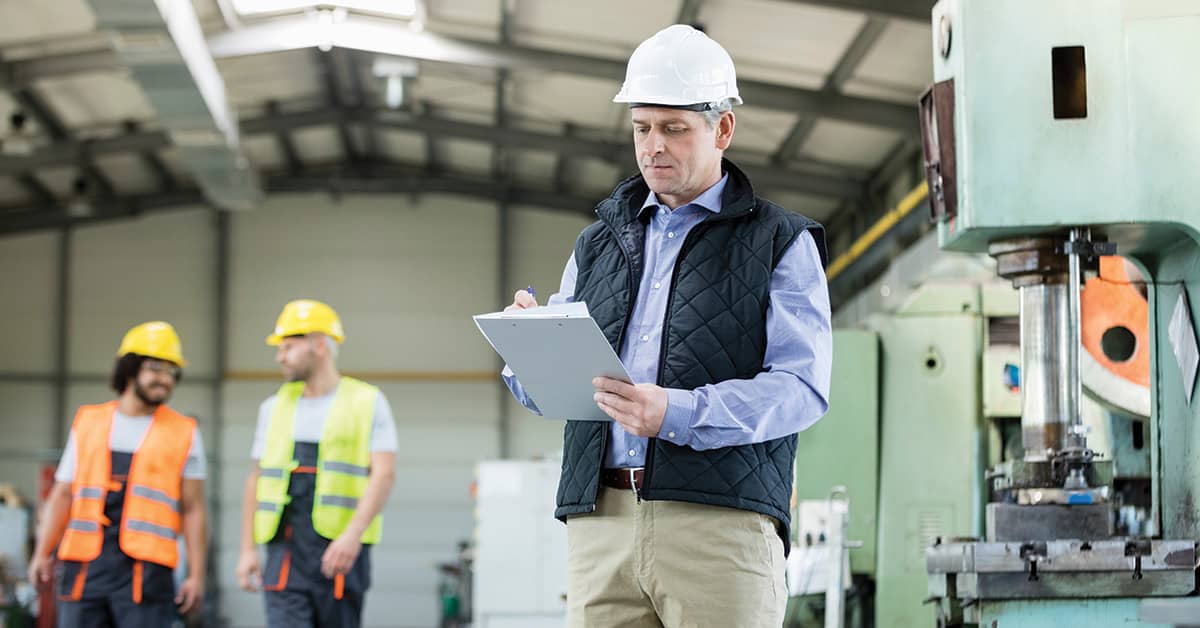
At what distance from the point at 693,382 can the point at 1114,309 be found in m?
2.09

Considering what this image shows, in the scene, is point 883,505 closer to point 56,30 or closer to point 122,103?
point 56,30

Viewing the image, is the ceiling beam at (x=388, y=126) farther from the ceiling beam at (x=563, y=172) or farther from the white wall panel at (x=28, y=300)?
the white wall panel at (x=28, y=300)

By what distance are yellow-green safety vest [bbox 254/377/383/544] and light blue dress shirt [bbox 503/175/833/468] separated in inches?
99.9

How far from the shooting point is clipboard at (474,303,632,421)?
2.10 metres

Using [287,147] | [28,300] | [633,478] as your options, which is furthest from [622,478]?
[28,300]

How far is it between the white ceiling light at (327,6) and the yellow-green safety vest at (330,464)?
6.93 m

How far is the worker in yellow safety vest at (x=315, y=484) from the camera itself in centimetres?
475

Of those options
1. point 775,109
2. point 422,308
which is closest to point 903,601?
point 775,109

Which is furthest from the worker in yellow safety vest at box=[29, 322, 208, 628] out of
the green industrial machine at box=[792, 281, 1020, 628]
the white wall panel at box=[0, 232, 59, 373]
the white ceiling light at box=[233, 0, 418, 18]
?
the white wall panel at box=[0, 232, 59, 373]

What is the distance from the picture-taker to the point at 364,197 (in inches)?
698

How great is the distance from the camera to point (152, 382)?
17.2 feet

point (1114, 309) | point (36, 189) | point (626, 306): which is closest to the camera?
point (626, 306)

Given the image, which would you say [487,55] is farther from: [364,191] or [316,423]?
[316,423]

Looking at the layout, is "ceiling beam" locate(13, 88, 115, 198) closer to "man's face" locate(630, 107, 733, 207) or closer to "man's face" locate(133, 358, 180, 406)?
"man's face" locate(133, 358, 180, 406)
